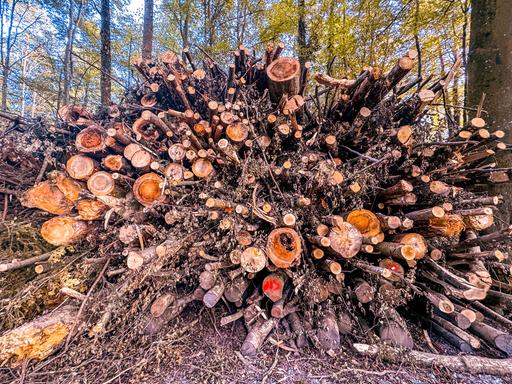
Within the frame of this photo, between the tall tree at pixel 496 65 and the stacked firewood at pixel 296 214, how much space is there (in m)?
0.45

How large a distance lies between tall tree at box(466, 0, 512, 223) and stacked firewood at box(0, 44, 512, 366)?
446mm

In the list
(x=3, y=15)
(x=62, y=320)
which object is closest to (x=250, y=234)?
(x=62, y=320)

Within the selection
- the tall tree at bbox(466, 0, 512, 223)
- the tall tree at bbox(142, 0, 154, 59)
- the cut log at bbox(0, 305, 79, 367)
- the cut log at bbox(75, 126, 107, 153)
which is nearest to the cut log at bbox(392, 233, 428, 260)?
the tall tree at bbox(466, 0, 512, 223)

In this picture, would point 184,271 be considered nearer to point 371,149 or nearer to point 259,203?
point 259,203

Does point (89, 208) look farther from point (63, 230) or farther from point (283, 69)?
point (283, 69)

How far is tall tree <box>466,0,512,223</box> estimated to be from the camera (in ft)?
8.23

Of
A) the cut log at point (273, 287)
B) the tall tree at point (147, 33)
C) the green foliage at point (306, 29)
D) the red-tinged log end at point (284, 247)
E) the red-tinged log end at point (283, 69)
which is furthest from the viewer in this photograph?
the tall tree at point (147, 33)

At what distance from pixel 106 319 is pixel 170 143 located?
1.60m

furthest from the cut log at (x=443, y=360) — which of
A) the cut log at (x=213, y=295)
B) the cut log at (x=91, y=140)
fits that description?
the cut log at (x=91, y=140)

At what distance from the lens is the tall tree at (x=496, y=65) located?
2510mm

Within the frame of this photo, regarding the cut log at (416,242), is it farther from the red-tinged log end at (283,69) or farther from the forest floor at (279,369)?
the red-tinged log end at (283,69)

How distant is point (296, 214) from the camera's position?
6.44ft

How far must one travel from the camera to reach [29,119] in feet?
9.09

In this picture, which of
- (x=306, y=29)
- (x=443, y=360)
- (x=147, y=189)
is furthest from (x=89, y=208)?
(x=306, y=29)
